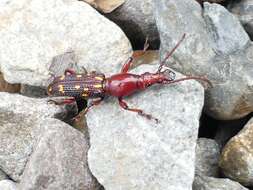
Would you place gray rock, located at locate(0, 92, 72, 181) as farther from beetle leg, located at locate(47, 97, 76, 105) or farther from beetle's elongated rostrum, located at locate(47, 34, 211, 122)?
beetle's elongated rostrum, located at locate(47, 34, 211, 122)

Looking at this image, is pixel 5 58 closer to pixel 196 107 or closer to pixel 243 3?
pixel 196 107

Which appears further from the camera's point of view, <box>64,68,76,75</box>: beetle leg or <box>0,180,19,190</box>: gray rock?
<box>64,68,76,75</box>: beetle leg

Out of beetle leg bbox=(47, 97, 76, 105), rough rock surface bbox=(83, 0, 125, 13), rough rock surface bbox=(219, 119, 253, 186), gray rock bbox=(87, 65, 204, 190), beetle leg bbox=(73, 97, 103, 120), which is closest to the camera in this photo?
gray rock bbox=(87, 65, 204, 190)

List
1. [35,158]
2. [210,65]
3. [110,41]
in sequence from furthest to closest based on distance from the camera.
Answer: [110,41], [210,65], [35,158]

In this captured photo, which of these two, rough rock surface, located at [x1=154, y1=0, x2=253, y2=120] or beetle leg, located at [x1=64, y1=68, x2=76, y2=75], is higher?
rough rock surface, located at [x1=154, y1=0, x2=253, y2=120]

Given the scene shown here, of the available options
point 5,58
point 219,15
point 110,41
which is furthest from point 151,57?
point 5,58

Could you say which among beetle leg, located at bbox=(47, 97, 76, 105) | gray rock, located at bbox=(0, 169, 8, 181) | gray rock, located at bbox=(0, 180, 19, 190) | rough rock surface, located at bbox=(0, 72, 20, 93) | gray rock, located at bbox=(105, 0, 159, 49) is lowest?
gray rock, located at bbox=(0, 169, 8, 181)

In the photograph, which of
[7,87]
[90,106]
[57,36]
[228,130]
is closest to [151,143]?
[90,106]

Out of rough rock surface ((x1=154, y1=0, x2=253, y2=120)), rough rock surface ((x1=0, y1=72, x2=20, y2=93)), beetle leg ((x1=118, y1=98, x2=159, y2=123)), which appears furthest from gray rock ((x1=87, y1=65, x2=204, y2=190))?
rough rock surface ((x1=0, y1=72, x2=20, y2=93))
